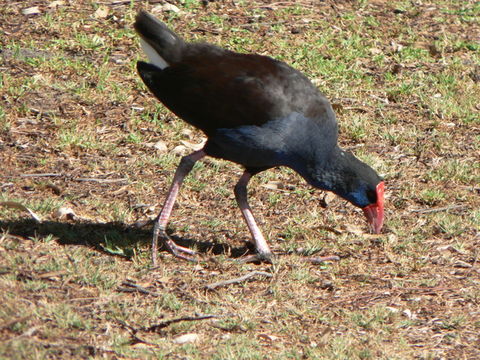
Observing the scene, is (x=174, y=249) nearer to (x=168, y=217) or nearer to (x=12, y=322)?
(x=168, y=217)

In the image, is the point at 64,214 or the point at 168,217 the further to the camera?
the point at 64,214

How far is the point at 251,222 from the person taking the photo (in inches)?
231

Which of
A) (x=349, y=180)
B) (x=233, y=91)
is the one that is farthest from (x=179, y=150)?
(x=349, y=180)

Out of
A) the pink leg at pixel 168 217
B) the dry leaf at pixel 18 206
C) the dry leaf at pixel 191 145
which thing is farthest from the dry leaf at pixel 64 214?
the dry leaf at pixel 191 145

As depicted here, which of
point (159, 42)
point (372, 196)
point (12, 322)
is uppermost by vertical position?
point (159, 42)

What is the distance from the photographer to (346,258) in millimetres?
5801

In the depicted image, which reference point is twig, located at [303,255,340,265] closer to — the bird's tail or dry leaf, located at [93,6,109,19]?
the bird's tail

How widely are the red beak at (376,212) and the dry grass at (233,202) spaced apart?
197 millimetres

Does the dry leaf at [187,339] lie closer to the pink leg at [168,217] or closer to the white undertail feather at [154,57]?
the pink leg at [168,217]

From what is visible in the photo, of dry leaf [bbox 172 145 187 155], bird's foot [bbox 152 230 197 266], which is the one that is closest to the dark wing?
bird's foot [bbox 152 230 197 266]

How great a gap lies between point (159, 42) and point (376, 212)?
5.77 feet

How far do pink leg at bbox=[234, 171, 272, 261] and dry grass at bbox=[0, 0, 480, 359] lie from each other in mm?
117

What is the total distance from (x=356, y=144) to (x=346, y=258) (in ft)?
6.02

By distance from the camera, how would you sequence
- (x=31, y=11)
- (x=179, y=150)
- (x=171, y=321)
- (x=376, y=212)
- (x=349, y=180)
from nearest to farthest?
1. (x=171, y=321)
2. (x=349, y=180)
3. (x=376, y=212)
4. (x=179, y=150)
5. (x=31, y=11)
